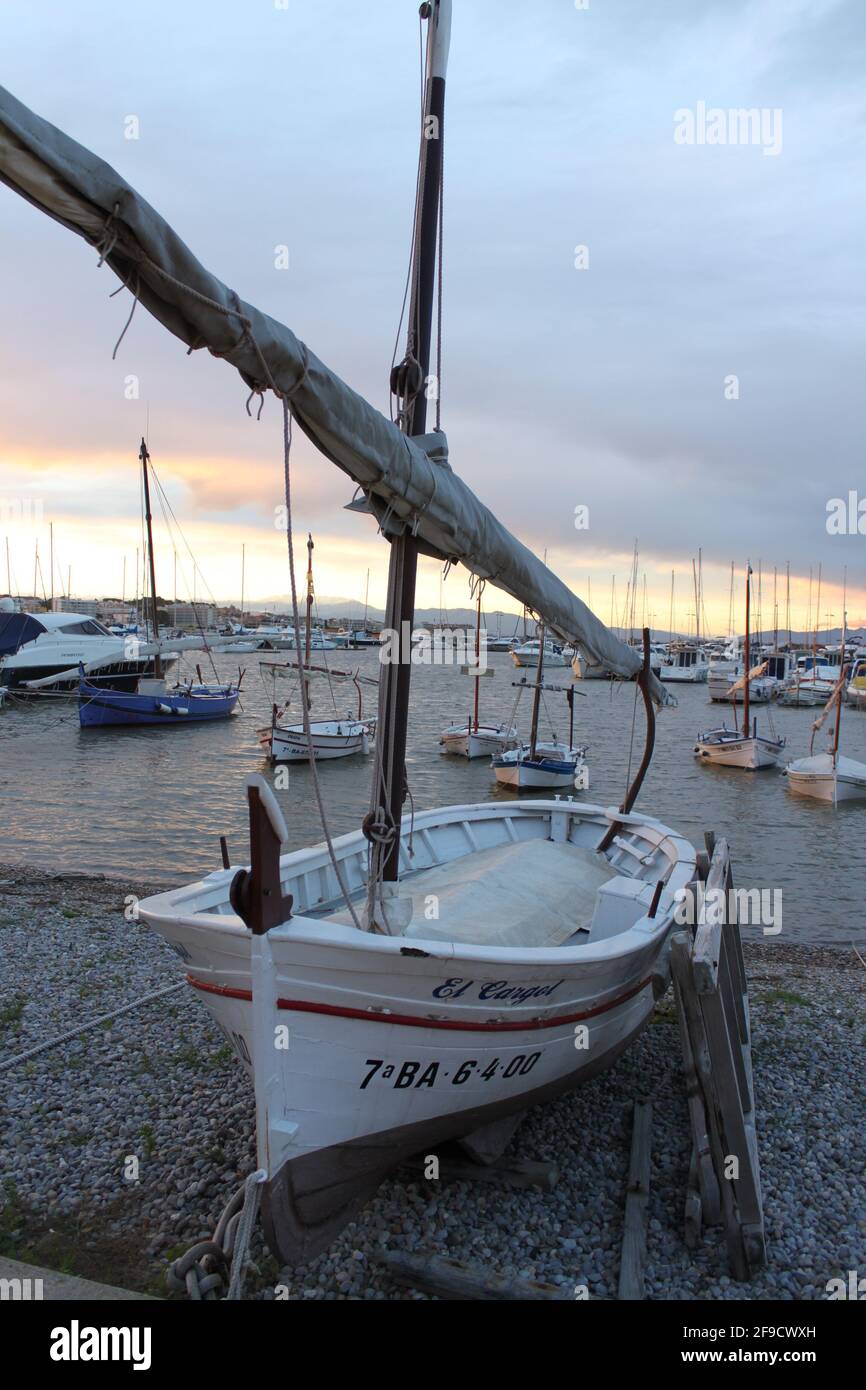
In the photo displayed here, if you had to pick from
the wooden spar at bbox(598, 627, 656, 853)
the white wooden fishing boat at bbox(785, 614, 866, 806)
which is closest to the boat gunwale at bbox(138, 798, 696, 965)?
the wooden spar at bbox(598, 627, 656, 853)

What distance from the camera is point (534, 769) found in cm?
3195

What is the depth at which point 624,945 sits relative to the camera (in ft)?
21.6

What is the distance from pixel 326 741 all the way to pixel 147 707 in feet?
42.9

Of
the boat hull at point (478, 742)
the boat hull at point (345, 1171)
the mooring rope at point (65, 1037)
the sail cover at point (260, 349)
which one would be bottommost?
the boat hull at point (478, 742)

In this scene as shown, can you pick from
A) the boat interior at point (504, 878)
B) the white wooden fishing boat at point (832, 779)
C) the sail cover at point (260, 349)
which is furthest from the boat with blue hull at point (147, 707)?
the sail cover at point (260, 349)

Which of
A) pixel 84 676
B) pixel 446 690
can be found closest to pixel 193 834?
pixel 84 676

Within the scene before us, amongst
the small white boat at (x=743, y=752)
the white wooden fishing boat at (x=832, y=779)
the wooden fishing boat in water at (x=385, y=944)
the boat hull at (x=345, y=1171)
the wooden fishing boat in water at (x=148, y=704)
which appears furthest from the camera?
the wooden fishing boat in water at (x=148, y=704)

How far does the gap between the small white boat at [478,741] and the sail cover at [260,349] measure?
100 feet

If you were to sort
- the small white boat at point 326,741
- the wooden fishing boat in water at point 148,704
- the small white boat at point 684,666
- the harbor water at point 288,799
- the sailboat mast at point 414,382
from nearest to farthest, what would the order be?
the sailboat mast at point 414,382, the harbor water at point 288,799, the small white boat at point 326,741, the wooden fishing boat in water at point 148,704, the small white boat at point 684,666

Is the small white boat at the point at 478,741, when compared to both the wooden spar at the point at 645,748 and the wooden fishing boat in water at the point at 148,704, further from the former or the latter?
the wooden spar at the point at 645,748

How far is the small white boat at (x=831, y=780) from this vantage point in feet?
104

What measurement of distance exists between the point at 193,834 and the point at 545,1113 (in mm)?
17443

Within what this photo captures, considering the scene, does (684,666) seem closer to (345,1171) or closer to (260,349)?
(345,1171)

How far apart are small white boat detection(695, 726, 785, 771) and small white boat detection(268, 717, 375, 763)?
1657 centimetres
